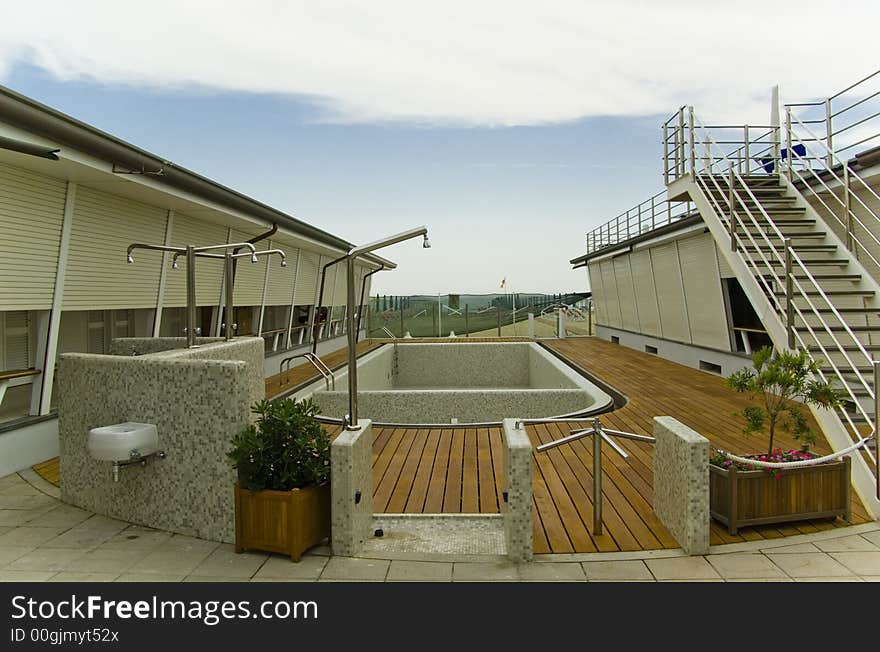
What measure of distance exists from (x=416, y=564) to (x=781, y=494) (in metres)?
2.45

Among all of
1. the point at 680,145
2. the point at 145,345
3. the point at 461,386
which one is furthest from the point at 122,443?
the point at 461,386

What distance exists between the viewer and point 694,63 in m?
11.5

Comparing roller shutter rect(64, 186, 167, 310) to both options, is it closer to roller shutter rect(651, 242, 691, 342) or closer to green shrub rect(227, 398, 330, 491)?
green shrub rect(227, 398, 330, 491)

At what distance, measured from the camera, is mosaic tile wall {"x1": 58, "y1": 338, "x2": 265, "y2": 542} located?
3.68 m

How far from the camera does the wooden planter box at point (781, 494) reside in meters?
3.73

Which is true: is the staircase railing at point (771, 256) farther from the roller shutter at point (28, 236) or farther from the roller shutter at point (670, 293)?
the roller shutter at point (28, 236)

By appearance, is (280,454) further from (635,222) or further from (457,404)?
(635,222)

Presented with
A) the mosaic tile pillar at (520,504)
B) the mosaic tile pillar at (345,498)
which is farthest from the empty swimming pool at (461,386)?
the mosaic tile pillar at (345,498)

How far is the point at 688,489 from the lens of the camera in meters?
3.45

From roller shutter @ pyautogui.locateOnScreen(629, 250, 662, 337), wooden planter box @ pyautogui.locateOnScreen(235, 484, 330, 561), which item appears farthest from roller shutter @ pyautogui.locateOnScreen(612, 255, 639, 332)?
wooden planter box @ pyautogui.locateOnScreen(235, 484, 330, 561)

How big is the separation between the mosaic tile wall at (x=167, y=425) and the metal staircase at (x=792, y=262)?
4376 mm
